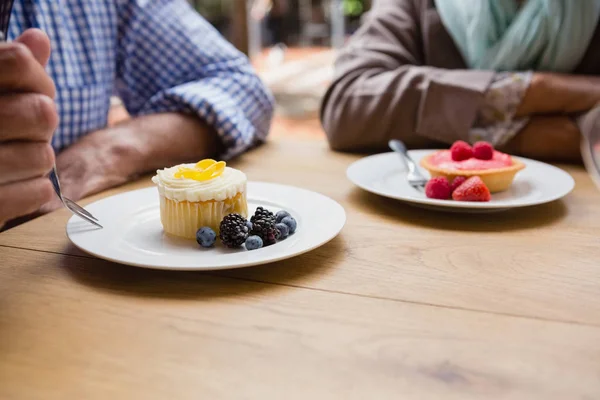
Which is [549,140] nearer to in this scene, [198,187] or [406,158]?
[406,158]

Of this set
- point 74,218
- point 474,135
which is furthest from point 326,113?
point 74,218

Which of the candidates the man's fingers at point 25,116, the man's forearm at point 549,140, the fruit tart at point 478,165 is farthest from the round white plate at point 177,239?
the man's forearm at point 549,140

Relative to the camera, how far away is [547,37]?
4.41 feet

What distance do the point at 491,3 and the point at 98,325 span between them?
1190 mm

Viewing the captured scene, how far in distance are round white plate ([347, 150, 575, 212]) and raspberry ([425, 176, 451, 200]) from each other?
20 mm

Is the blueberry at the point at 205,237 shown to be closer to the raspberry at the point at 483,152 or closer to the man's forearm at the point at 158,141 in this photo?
the man's forearm at the point at 158,141

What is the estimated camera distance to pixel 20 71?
0.75 metres

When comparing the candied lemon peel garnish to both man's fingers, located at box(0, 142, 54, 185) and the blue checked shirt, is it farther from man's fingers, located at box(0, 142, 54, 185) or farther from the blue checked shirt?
the blue checked shirt

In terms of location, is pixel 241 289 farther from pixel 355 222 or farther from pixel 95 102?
pixel 95 102

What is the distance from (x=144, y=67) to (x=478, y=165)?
0.84m

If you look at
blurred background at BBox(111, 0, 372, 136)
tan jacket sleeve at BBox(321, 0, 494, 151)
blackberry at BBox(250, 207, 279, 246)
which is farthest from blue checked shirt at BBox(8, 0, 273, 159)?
blurred background at BBox(111, 0, 372, 136)

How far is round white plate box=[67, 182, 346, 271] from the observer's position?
25.8 inches

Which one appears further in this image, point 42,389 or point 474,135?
point 474,135

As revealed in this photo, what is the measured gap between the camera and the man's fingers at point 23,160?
0.78m
